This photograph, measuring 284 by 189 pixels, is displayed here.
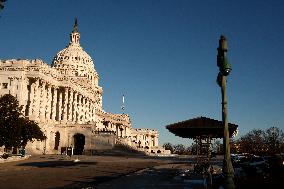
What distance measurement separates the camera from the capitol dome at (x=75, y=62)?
150 m

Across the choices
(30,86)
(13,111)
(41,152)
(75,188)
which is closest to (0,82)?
(30,86)

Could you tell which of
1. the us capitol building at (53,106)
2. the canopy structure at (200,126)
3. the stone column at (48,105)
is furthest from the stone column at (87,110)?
the canopy structure at (200,126)

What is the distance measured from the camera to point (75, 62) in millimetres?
154750

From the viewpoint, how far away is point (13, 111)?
54781 mm

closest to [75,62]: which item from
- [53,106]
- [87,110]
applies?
[87,110]

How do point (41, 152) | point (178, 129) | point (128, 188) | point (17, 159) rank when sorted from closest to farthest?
point (128, 188) → point (178, 129) → point (17, 159) → point (41, 152)

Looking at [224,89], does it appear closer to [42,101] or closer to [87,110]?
[42,101]

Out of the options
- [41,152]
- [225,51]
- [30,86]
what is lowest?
[41,152]

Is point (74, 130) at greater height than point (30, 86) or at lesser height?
lesser

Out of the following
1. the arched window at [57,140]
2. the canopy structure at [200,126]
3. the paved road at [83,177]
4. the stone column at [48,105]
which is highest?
the stone column at [48,105]

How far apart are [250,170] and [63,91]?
86.1 metres

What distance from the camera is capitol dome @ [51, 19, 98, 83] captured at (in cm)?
15025

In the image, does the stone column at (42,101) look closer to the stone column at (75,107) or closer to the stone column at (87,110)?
the stone column at (75,107)

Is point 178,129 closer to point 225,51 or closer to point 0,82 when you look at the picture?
point 225,51
